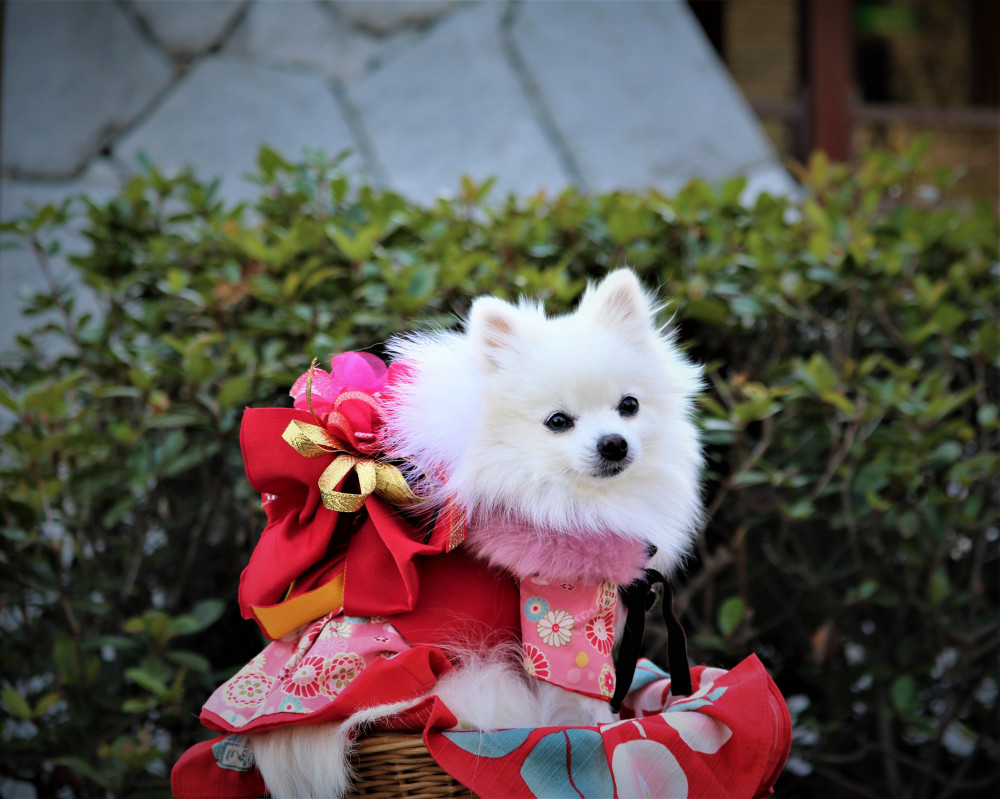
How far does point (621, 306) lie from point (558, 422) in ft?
0.74

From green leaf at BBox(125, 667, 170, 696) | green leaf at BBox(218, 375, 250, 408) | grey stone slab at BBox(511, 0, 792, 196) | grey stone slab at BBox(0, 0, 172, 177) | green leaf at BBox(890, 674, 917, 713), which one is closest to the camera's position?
green leaf at BBox(125, 667, 170, 696)

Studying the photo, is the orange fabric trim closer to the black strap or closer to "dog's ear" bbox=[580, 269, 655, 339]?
the black strap

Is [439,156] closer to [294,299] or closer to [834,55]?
[294,299]

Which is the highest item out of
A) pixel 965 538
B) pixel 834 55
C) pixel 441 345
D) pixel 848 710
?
pixel 834 55

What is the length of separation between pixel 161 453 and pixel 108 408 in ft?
1.04

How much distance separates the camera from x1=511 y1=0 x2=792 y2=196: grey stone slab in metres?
3.68

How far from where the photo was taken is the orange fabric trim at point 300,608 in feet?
3.78

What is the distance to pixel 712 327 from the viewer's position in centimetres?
210

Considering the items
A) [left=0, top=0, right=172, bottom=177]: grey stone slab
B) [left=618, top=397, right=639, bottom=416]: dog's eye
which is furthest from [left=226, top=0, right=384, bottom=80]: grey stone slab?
[left=618, top=397, right=639, bottom=416]: dog's eye

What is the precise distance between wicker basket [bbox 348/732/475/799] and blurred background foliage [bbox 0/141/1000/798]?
0.70 m

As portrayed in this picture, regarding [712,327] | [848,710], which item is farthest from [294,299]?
[848,710]

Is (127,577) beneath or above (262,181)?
beneath

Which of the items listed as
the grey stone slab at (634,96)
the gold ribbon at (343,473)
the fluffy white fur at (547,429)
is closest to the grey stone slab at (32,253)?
the grey stone slab at (634,96)

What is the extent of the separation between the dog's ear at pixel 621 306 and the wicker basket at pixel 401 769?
653 millimetres
